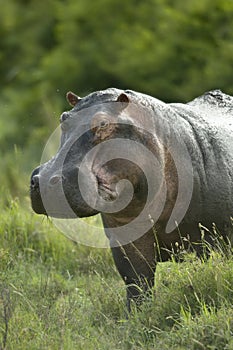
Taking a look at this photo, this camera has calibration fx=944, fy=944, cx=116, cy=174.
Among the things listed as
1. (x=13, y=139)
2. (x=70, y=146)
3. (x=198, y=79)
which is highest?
(x=70, y=146)

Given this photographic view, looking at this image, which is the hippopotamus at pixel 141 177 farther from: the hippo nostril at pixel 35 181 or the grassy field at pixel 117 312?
the grassy field at pixel 117 312

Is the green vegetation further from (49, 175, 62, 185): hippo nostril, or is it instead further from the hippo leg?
(49, 175, 62, 185): hippo nostril

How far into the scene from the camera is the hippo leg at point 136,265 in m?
4.80

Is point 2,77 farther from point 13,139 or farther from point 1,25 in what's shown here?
point 13,139

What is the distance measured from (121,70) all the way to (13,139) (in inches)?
78.4

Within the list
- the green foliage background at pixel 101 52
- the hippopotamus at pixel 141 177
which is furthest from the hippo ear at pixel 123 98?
the green foliage background at pixel 101 52

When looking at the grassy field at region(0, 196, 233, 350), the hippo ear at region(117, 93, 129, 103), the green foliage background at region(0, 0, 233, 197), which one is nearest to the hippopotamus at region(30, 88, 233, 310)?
the hippo ear at region(117, 93, 129, 103)

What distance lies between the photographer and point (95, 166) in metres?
4.23

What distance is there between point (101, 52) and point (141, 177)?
9470 millimetres

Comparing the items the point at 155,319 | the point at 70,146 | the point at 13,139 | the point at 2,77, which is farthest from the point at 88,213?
the point at 2,77

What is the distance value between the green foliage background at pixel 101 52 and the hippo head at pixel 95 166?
5.93 metres

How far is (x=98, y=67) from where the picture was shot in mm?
13617

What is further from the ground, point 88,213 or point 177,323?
point 88,213

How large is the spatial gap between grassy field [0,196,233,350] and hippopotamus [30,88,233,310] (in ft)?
0.51
